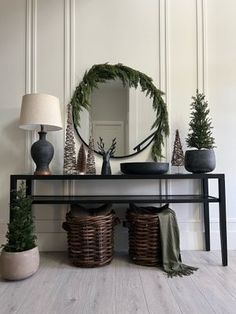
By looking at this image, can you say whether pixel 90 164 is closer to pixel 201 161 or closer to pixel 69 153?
pixel 69 153

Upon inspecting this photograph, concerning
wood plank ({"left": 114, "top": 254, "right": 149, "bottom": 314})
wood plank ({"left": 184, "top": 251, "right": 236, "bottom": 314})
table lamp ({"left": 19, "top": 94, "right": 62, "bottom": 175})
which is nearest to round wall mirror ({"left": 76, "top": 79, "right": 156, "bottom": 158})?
table lamp ({"left": 19, "top": 94, "right": 62, "bottom": 175})

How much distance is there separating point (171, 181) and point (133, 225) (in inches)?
24.2

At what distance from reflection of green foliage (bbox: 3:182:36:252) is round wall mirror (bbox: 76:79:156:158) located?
81 centimetres

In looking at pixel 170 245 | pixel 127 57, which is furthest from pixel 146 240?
pixel 127 57

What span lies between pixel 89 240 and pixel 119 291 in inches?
17.5

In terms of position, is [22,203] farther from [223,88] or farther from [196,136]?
[223,88]

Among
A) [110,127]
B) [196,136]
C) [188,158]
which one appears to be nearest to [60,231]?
[110,127]

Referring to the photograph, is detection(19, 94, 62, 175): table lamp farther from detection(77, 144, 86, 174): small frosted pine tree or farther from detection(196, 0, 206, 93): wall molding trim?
detection(196, 0, 206, 93): wall molding trim

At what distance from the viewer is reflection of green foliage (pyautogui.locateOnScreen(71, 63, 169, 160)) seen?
229cm

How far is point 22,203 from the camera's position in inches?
68.0

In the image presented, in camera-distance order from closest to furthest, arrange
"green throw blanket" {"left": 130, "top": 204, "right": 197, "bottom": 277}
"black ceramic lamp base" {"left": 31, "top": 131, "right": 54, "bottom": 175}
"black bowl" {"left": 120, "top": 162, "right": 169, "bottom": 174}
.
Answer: "green throw blanket" {"left": 130, "top": 204, "right": 197, "bottom": 277}, "black bowl" {"left": 120, "top": 162, "right": 169, "bottom": 174}, "black ceramic lamp base" {"left": 31, "top": 131, "right": 54, "bottom": 175}

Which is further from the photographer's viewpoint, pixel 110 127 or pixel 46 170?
pixel 110 127

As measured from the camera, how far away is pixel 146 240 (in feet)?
6.23

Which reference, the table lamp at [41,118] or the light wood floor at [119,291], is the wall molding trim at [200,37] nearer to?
the table lamp at [41,118]
